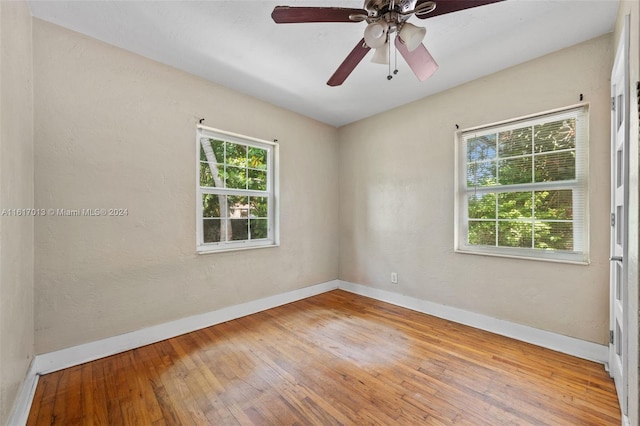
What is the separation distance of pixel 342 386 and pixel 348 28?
2.62 m

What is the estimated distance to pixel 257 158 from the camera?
335cm

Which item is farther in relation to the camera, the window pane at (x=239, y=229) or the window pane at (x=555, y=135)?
the window pane at (x=239, y=229)

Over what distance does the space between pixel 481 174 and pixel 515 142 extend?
0.41 m

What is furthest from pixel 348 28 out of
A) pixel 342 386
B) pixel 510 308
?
pixel 510 308

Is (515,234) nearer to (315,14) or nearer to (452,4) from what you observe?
(452,4)

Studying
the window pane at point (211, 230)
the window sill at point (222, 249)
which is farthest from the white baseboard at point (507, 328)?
the window pane at point (211, 230)

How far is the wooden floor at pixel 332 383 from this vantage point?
1549 mm

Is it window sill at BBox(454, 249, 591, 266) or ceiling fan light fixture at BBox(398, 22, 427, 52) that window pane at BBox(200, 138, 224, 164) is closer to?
ceiling fan light fixture at BBox(398, 22, 427, 52)

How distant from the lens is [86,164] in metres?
2.12

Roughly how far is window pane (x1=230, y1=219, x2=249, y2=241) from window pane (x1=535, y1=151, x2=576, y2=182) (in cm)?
309

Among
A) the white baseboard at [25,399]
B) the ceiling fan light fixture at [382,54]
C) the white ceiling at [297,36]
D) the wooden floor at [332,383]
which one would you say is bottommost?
the wooden floor at [332,383]

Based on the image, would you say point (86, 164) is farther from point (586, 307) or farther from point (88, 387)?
point (586, 307)

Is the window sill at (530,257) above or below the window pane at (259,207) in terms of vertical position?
below

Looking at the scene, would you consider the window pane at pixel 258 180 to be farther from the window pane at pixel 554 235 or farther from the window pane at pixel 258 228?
the window pane at pixel 554 235
